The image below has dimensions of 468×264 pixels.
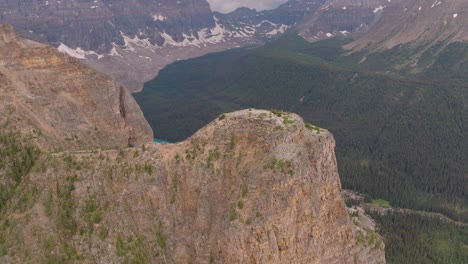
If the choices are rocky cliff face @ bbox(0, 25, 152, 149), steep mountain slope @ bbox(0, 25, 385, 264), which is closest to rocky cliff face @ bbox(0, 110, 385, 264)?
steep mountain slope @ bbox(0, 25, 385, 264)

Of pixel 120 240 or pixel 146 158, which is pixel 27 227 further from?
pixel 146 158

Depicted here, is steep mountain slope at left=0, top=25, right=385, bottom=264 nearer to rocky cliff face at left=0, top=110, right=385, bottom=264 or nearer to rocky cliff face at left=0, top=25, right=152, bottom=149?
rocky cliff face at left=0, top=110, right=385, bottom=264

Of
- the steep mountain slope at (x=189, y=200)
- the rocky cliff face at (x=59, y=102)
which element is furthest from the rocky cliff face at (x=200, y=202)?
the rocky cliff face at (x=59, y=102)

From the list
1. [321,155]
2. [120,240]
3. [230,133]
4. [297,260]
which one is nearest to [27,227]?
[120,240]

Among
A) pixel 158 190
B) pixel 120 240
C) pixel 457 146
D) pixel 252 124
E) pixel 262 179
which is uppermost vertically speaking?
pixel 252 124

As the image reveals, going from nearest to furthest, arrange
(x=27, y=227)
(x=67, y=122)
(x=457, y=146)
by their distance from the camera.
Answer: (x=27, y=227)
(x=67, y=122)
(x=457, y=146)

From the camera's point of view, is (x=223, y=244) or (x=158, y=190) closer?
(x=223, y=244)
